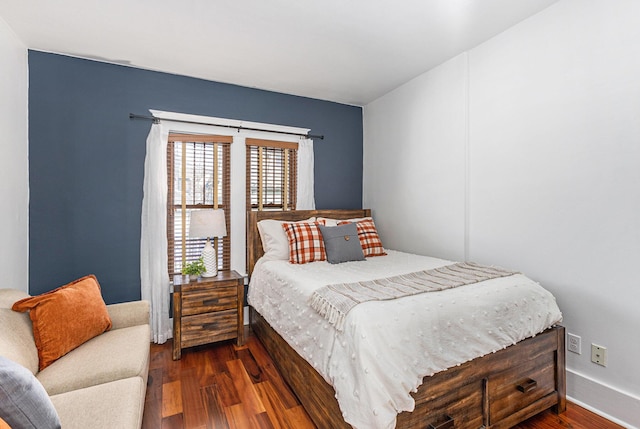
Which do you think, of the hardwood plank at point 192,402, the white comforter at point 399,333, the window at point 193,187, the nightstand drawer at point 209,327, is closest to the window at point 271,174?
the window at point 193,187

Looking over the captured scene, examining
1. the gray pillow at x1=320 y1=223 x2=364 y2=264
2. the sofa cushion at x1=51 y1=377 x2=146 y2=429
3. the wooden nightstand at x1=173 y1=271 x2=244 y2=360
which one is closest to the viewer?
the sofa cushion at x1=51 y1=377 x2=146 y2=429

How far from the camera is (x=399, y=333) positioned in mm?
1446

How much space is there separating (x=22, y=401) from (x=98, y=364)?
70 centimetres

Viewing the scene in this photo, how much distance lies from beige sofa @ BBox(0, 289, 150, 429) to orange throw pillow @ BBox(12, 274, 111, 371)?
0.03 meters

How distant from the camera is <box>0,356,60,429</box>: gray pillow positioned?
93 cm

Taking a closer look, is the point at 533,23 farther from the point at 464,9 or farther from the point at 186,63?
the point at 186,63

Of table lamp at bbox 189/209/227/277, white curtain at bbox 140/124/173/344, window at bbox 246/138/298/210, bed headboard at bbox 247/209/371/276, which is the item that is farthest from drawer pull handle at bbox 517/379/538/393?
white curtain at bbox 140/124/173/344

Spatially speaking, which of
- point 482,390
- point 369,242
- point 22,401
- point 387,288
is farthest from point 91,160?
point 482,390

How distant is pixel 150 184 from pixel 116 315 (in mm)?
1346

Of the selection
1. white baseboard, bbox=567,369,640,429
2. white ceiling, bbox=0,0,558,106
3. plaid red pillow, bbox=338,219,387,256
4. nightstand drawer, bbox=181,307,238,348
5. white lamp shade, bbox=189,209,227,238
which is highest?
white ceiling, bbox=0,0,558,106

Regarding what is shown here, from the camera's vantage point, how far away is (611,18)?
1.92 m

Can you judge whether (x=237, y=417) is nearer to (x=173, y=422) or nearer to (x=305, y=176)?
(x=173, y=422)

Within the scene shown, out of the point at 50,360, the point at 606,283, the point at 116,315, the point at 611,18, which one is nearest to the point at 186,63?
the point at 116,315

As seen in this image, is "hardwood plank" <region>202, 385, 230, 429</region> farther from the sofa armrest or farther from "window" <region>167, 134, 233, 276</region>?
"window" <region>167, 134, 233, 276</region>
